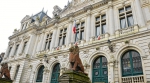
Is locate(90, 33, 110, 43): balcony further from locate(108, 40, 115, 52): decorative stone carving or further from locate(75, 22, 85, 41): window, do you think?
locate(75, 22, 85, 41): window

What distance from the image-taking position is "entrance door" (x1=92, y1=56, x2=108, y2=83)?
11403 millimetres

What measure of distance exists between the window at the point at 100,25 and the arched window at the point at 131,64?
148 inches

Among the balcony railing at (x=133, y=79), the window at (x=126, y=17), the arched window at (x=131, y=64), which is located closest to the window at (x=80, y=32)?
the window at (x=126, y=17)

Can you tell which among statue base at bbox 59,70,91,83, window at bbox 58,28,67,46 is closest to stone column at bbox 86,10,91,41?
window at bbox 58,28,67,46

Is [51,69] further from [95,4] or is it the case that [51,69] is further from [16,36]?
[16,36]

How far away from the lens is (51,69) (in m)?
15.7

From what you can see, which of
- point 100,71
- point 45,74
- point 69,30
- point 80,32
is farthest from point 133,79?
point 45,74

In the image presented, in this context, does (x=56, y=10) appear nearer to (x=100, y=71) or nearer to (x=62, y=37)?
(x=62, y=37)

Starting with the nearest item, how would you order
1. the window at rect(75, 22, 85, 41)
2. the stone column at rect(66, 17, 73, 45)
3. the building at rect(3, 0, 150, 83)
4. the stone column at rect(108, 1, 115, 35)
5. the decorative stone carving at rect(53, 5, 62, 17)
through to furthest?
the building at rect(3, 0, 150, 83), the stone column at rect(108, 1, 115, 35), the window at rect(75, 22, 85, 41), the stone column at rect(66, 17, 73, 45), the decorative stone carving at rect(53, 5, 62, 17)

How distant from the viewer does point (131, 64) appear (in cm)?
1041

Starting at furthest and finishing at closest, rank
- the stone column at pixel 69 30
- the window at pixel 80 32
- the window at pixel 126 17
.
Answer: the stone column at pixel 69 30, the window at pixel 80 32, the window at pixel 126 17

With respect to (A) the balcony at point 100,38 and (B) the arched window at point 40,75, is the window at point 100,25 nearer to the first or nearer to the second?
(A) the balcony at point 100,38

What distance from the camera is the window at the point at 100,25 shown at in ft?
Answer: 45.3

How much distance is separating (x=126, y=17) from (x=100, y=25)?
9.03 feet
